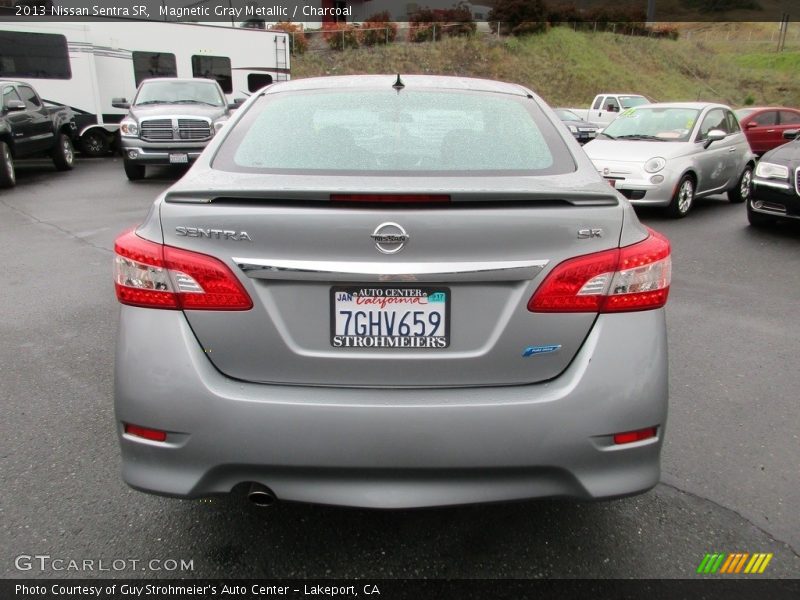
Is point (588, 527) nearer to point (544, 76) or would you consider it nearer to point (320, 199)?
point (320, 199)

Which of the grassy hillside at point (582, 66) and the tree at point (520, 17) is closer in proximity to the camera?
the grassy hillside at point (582, 66)

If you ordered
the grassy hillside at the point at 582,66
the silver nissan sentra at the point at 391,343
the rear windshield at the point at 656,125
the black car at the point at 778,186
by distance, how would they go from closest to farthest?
the silver nissan sentra at the point at 391,343
the black car at the point at 778,186
the rear windshield at the point at 656,125
the grassy hillside at the point at 582,66

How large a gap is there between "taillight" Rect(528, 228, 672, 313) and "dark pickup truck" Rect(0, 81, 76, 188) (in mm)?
12338

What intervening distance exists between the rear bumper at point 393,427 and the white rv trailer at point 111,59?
1641 cm

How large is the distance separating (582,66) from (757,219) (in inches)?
1603

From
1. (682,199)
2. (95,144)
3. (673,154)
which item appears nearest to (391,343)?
(673,154)

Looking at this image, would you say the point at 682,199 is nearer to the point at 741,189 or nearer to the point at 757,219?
the point at 757,219

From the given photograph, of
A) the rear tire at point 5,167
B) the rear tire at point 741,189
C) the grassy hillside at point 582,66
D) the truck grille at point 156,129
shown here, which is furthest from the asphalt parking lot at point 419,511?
the grassy hillside at point 582,66

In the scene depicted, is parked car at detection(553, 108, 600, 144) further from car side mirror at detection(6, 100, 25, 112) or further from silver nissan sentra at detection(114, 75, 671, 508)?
silver nissan sentra at detection(114, 75, 671, 508)

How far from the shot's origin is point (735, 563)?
2410 millimetres

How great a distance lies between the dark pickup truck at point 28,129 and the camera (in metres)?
11.7

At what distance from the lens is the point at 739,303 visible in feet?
18.6

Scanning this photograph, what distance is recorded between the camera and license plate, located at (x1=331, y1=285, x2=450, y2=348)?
6.48 ft

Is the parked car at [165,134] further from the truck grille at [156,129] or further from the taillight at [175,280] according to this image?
the taillight at [175,280]
